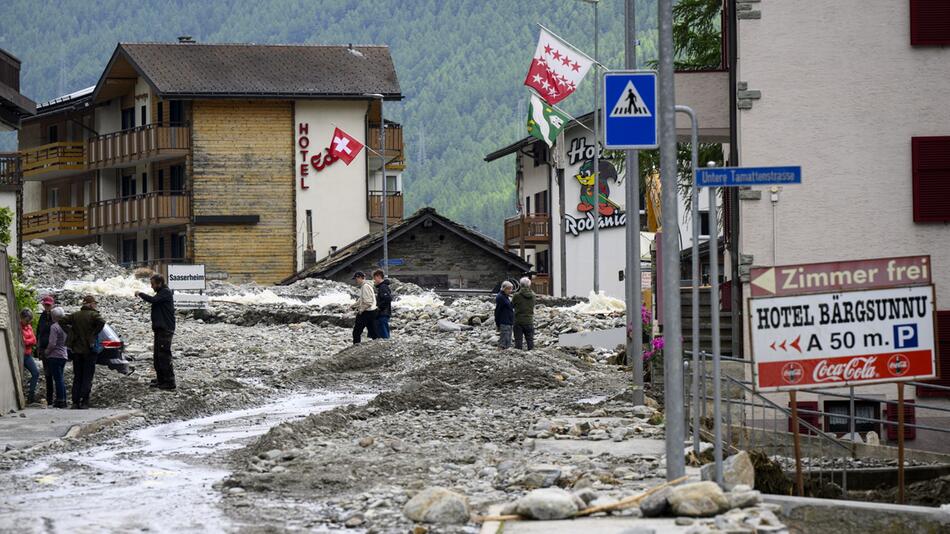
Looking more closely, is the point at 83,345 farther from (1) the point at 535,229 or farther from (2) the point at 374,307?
(1) the point at 535,229

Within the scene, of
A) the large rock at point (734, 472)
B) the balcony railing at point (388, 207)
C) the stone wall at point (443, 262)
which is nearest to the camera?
the large rock at point (734, 472)

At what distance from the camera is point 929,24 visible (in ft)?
89.2

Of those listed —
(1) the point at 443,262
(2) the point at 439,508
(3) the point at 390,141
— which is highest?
(3) the point at 390,141

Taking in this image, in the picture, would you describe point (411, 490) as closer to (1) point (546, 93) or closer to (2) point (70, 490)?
(2) point (70, 490)

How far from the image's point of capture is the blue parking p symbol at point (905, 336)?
1519 cm

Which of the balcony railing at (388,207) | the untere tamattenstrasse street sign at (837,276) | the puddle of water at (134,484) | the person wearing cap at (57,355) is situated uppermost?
the balcony railing at (388,207)

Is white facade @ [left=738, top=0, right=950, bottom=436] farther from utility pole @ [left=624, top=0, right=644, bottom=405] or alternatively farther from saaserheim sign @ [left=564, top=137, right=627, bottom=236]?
saaserheim sign @ [left=564, top=137, right=627, bottom=236]

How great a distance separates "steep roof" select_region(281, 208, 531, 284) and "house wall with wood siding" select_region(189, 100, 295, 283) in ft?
10.2

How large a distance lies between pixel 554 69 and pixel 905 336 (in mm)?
33070

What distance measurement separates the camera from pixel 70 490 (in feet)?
49.5

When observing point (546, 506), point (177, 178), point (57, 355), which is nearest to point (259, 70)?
point (177, 178)

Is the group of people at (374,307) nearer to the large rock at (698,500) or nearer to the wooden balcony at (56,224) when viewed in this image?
the large rock at (698,500)

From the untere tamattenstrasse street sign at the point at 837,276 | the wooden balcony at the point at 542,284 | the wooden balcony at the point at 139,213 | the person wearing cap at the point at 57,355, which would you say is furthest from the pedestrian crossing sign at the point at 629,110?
the wooden balcony at the point at 542,284

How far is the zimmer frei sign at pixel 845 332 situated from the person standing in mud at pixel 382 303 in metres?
21.0
